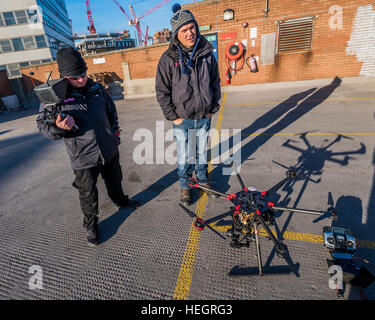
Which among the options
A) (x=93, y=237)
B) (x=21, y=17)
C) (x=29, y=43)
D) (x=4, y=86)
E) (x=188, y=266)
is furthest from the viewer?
(x=29, y=43)

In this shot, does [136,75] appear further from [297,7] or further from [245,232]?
[245,232]

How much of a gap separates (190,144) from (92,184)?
54.4 inches

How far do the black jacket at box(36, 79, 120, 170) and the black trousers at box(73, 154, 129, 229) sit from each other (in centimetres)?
11

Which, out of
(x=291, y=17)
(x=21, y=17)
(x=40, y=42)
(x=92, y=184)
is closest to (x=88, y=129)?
(x=92, y=184)

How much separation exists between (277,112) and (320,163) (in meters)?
3.45

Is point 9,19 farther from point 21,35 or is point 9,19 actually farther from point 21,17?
point 21,35

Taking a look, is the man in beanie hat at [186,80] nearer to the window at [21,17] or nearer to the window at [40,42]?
the window at [40,42]

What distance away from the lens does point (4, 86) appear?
14180 mm

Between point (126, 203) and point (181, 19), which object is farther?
point (126, 203)

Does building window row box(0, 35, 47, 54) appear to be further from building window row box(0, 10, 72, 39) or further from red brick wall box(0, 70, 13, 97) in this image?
red brick wall box(0, 70, 13, 97)

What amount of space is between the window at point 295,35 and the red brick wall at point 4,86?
58.9ft

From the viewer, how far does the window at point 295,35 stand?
29.5 feet

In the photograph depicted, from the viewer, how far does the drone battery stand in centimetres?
174

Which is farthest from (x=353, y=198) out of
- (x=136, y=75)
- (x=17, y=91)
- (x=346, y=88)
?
(x=17, y=91)
